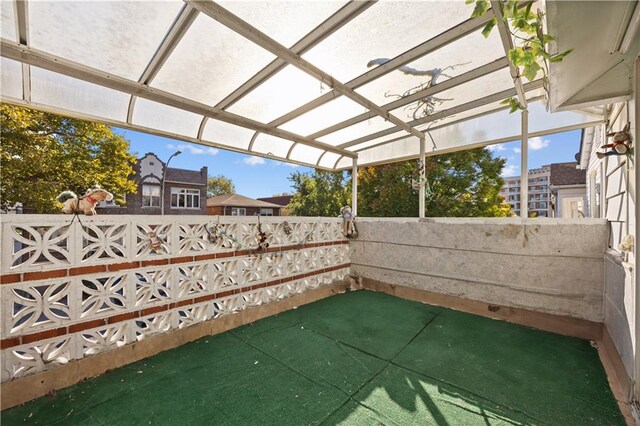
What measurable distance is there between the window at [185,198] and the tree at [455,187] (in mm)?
15430

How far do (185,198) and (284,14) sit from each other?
2131 cm

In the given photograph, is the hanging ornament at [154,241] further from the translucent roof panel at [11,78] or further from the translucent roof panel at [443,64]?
the translucent roof panel at [443,64]

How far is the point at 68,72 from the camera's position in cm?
235

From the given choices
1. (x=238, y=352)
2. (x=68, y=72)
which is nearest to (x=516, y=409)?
(x=238, y=352)

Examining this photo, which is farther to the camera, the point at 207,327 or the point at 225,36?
the point at 207,327

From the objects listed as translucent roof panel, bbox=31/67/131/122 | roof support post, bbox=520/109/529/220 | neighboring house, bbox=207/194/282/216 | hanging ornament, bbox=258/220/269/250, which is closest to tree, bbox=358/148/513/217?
roof support post, bbox=520/109/529/220

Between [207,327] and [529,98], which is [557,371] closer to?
[529,98]

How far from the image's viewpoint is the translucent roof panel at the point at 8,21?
68.5 inches

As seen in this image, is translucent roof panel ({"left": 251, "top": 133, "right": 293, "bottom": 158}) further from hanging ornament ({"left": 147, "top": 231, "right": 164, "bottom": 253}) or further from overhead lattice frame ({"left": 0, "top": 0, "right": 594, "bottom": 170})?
hanging ornament ({"left": 147, "top": 231, "right": 164, "bottom": 253})

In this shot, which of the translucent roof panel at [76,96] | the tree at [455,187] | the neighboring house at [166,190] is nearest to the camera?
the translucent roof panel at [76,96]

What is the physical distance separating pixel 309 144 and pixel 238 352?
347 cm

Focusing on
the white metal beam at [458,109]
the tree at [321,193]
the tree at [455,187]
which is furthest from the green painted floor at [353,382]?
the tree at [321,193]

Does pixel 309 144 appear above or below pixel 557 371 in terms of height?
above

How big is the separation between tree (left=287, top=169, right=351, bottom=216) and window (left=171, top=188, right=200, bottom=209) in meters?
8.11
